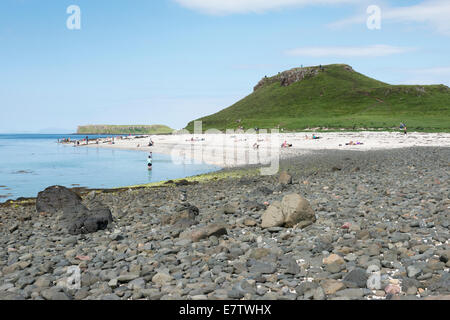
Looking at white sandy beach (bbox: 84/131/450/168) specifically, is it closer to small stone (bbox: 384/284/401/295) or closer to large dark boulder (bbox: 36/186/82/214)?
large dark boulder (bbox: 36/186/82/214)

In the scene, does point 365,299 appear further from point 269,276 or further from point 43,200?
point 43,200

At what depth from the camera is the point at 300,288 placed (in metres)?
6.43

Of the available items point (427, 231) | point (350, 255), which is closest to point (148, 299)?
point (350, 255)

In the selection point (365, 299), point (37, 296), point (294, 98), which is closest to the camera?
point (365, 299)

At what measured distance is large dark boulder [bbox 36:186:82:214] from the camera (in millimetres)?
16844

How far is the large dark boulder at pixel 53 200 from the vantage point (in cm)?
1684

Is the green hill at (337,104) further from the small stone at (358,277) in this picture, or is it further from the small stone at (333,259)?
the small stone at (358,277)

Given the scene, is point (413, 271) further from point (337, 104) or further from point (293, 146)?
point (337, 104)

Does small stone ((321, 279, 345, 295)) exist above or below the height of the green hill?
below

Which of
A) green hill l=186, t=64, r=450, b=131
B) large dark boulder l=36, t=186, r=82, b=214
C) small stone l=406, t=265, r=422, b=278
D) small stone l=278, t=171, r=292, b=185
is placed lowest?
large dark boulder l=36, t=186, r=82, b=214

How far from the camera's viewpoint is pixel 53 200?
17.1 meters

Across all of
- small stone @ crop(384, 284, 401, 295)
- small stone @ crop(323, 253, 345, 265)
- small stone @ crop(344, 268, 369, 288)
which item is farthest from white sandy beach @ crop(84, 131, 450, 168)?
small stone @ crop(384, 284, 401, 295)

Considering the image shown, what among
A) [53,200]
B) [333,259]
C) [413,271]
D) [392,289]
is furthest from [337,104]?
[392,289]
